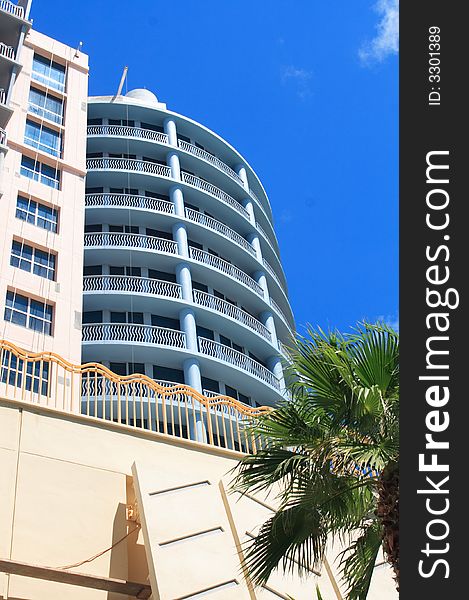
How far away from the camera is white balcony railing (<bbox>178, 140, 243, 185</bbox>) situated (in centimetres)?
4512

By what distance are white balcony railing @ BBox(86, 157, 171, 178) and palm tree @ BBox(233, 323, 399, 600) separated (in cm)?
3382

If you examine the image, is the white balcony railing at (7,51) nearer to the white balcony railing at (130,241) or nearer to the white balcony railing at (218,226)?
the white balcony railing at (130,241)

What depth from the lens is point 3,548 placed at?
→ 416 inches

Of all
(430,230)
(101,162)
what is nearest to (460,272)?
(430,230)

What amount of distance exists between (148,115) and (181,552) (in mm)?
37472

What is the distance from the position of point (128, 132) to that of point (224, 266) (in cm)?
928

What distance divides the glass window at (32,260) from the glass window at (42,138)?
18.0 ft

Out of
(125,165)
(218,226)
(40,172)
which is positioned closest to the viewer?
(40,172)

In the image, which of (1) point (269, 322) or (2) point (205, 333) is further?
(1) point (269, 322)

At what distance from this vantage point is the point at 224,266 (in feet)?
135

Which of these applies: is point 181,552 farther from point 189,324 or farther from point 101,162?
point 101,162

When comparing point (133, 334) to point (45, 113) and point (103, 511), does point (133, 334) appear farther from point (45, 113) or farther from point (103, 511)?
point (103, 511)

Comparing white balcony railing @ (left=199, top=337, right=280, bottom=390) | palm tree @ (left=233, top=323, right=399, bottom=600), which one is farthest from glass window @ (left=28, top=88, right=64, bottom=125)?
palm tree @ (left=233, top=323, right=399, bottom=600)

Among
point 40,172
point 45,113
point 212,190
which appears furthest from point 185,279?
point 45,113
